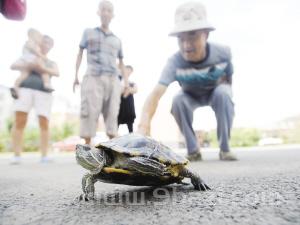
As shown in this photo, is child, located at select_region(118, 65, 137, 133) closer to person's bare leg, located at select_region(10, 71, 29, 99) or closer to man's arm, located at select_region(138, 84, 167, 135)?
person's bare leg, located at select_region(10, 71, 29, 99)

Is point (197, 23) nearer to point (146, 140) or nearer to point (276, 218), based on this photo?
point (146, 140)

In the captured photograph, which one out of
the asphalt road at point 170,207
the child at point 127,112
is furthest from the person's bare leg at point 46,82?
the asphalt road at point 170,207

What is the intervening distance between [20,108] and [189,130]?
8.06 ft

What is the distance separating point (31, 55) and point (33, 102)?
0.70 m

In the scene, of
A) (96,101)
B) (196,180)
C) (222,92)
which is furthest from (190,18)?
(196,180)

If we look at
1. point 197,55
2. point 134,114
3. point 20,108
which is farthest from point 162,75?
point 20,108

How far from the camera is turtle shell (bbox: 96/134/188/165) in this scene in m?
1.48

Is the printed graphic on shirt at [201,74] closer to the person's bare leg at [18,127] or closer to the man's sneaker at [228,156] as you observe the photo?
the man's sneaker at [228,156]

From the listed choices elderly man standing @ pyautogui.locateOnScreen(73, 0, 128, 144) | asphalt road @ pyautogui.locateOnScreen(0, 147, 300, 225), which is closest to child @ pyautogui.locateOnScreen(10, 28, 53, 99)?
elderly man standing @ pyautogui.locateOnScreen(73, 0, 128, 144)

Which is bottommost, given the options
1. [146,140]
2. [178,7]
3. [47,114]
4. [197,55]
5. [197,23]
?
[146,140]

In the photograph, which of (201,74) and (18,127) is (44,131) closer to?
(18,127)

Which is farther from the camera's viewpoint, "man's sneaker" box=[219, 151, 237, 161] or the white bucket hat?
"man's sneaker" box=[219, 151, 237, 161]

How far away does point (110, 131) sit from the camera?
455cm

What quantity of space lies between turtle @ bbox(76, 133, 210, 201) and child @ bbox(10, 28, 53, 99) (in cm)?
363
